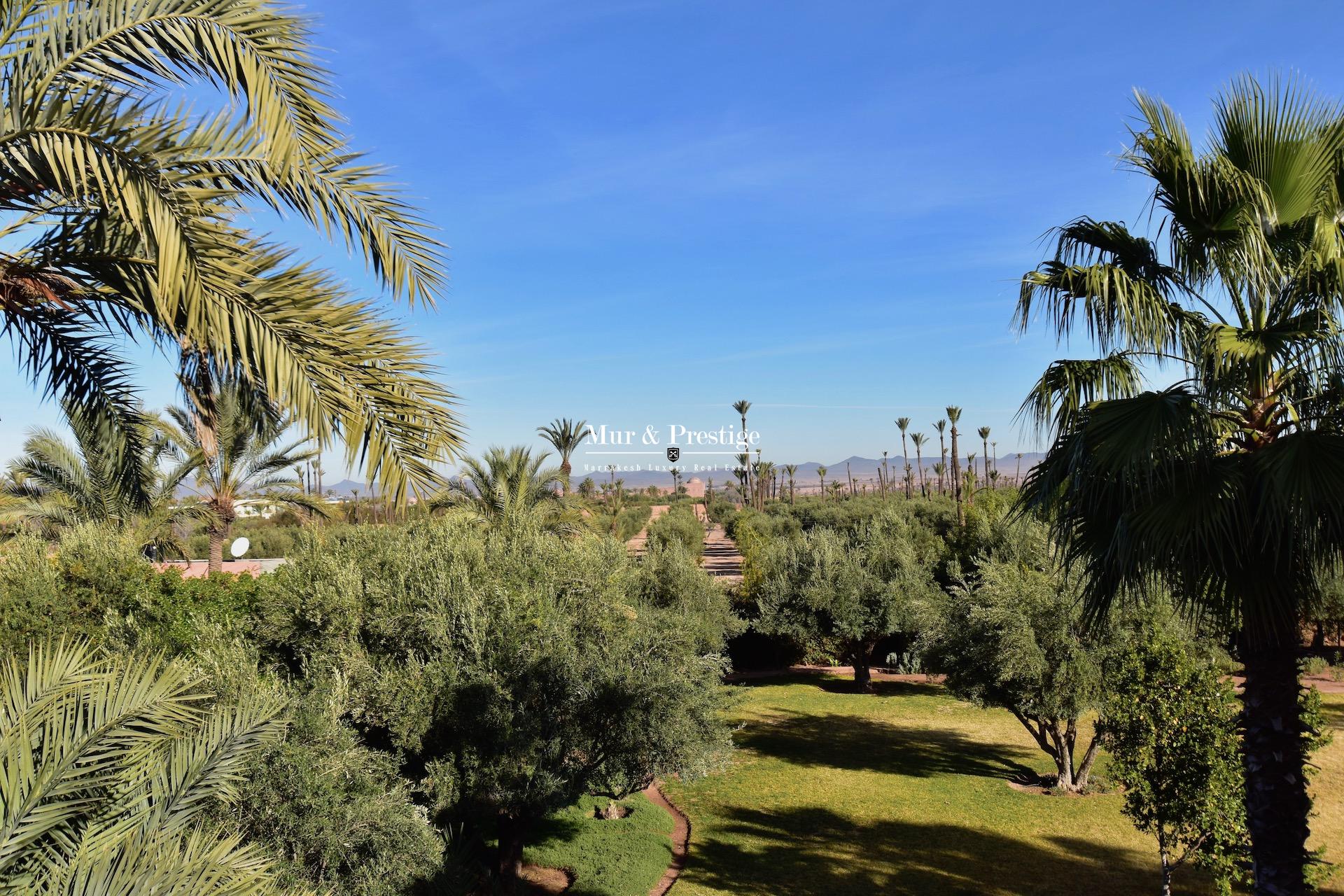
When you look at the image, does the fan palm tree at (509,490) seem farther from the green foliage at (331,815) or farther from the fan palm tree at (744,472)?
the fan palm tree at (744,472)

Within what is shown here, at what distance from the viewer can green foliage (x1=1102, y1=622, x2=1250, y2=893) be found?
873 centimetres

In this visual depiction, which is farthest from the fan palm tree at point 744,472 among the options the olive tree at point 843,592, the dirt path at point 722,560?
the olive tree at point 843,592

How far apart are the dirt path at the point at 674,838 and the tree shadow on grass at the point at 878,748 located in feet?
11.7

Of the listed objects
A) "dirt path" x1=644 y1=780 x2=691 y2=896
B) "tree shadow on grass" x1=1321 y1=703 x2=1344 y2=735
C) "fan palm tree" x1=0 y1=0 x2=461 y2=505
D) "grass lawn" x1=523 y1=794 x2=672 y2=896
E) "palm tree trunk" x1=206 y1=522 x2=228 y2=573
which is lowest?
"dirt path" x1=644 y1=780 x2=691 y2=896

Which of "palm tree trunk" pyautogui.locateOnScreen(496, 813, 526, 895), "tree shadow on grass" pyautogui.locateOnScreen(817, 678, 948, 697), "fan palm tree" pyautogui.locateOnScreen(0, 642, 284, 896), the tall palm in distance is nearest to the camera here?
"fan palm tree" pyautogui.locateOnScreen(0, 642, 284, 896)

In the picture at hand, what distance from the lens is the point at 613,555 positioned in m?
14.9

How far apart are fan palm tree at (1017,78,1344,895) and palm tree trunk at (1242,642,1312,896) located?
1cm

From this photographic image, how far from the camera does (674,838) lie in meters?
14.7

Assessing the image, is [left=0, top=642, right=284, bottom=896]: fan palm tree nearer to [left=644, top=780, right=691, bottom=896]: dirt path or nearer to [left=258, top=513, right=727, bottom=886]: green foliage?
[left=258, top=513, right=727, bottom=886]: green foliage

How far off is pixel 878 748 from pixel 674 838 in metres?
7.36

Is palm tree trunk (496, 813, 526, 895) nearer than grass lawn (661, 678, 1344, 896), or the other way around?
palm tree trunk (496, 813, 526, 895)

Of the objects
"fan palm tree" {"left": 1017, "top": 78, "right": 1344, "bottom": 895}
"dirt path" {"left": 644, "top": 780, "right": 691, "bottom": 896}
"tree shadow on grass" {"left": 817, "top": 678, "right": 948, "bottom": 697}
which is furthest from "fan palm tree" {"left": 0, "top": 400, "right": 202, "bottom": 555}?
"tree shadow on grass" {"left": 817, "top": 678, "right": 948, "bottom": 697}

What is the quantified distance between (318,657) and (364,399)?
758 cm

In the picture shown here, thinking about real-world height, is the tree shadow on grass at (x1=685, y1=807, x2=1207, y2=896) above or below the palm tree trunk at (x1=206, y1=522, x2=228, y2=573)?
below
